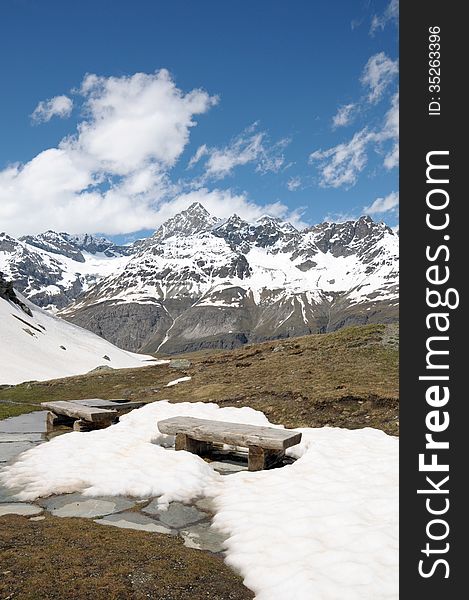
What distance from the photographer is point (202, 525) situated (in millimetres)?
8930

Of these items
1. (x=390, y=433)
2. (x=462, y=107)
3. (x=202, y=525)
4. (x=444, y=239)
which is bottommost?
(x=202, y=525)

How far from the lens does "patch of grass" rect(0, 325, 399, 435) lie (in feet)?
58.4

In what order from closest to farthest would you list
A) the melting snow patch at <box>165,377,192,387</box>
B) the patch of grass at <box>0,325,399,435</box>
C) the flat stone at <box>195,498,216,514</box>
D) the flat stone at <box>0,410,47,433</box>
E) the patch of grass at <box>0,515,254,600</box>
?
the patch of grass at <box>0,515,254,600</box> < the flat stone at <box>195,498,216,514</box> < the patch of grass at <box>0,325,399,435</box> < the flat stone at <box>0,410,47,433</box> < the melting snow patch at <box>165,377,192,387</box>

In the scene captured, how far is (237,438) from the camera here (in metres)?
12.9

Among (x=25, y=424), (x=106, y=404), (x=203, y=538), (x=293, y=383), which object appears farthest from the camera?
(x=293, y=383)

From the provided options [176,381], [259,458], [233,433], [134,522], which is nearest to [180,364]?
[176,381]

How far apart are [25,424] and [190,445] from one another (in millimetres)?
10096

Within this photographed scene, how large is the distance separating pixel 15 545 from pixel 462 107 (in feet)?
32.1

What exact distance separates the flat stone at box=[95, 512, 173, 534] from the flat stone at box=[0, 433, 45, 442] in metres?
8.95

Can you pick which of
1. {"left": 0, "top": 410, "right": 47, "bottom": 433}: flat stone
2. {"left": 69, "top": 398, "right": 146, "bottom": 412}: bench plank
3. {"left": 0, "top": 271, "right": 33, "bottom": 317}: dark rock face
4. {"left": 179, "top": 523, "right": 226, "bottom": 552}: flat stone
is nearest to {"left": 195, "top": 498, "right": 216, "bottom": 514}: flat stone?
{"left": 179, "top": 523, "right": 226, "bottom": 552}: flat stone

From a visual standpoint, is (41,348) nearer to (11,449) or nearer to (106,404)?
(106,404)

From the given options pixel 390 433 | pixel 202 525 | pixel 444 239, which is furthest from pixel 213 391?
pixel 444 239

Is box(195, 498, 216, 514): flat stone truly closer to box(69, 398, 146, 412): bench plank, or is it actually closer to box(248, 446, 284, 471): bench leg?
box(248, 446, 284, 471): bench leg

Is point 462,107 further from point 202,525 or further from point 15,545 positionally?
point 15,545
